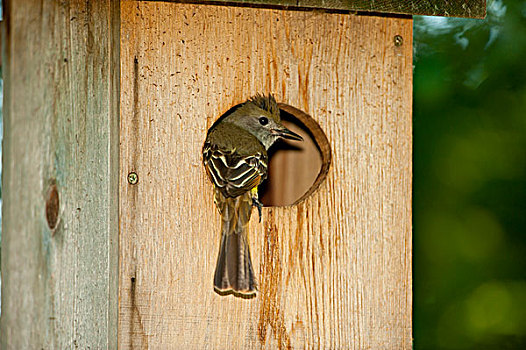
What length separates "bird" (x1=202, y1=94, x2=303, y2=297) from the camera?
294 cm

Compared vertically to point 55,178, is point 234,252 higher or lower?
lower

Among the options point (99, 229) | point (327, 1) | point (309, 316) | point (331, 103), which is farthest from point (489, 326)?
point (99, 229)

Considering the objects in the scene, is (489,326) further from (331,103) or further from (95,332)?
(95,332)

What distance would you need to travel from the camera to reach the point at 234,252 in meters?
2.95

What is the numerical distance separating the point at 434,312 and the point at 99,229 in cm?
221

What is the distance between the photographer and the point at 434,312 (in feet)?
13.5

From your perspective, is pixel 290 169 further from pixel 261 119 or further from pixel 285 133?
pixel 261 119

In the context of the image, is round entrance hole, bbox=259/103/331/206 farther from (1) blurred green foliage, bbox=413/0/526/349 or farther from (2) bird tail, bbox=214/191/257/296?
(2) bird tail, bbox=214/191/257/296

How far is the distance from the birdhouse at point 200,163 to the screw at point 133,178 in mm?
18

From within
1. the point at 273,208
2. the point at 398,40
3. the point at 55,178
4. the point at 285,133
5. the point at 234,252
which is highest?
the point at 398,40

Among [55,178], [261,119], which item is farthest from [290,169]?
A: [55,178]

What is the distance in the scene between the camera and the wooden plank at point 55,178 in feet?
7.98

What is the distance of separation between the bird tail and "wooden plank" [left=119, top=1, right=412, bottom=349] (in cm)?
4

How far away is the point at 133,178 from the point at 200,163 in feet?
0.90
